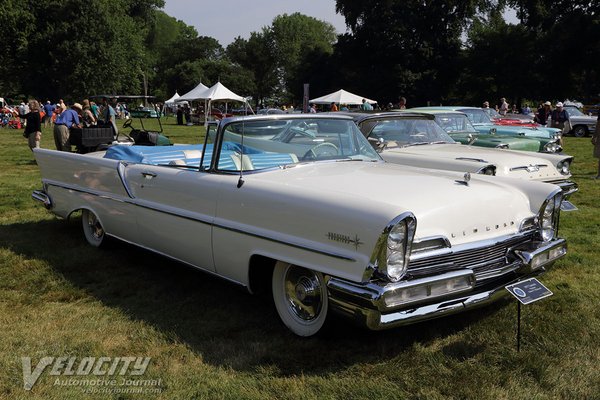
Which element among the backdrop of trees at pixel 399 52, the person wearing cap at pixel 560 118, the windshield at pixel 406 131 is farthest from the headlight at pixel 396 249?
the backdrop of trees at pixel 399 52

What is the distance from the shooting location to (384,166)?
432 cm

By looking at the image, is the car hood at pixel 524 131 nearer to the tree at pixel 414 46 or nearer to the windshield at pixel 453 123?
the windshield at pixel 453 123

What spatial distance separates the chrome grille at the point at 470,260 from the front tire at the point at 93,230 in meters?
3.61

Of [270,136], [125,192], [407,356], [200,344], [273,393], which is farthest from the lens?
[125,192]

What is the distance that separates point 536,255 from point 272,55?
83.9m

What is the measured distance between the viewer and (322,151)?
442 cm

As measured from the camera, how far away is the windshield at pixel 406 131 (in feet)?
23.5

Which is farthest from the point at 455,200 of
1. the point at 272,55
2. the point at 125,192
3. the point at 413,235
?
the point at 272,55

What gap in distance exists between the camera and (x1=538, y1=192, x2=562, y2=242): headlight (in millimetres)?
3801

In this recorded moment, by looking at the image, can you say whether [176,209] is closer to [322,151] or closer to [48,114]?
[322,151]

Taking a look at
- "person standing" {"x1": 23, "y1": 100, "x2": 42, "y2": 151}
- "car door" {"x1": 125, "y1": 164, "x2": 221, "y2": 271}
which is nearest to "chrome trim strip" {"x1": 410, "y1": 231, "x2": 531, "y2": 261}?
"car door" {"x1": 125, "y1": 164, "x2": 221, "y2": 271}

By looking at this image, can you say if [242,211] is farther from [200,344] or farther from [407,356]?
[407,356]

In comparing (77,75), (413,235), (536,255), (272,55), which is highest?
(272,55)

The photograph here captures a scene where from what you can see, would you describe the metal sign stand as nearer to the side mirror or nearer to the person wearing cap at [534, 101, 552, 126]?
the side mirror
